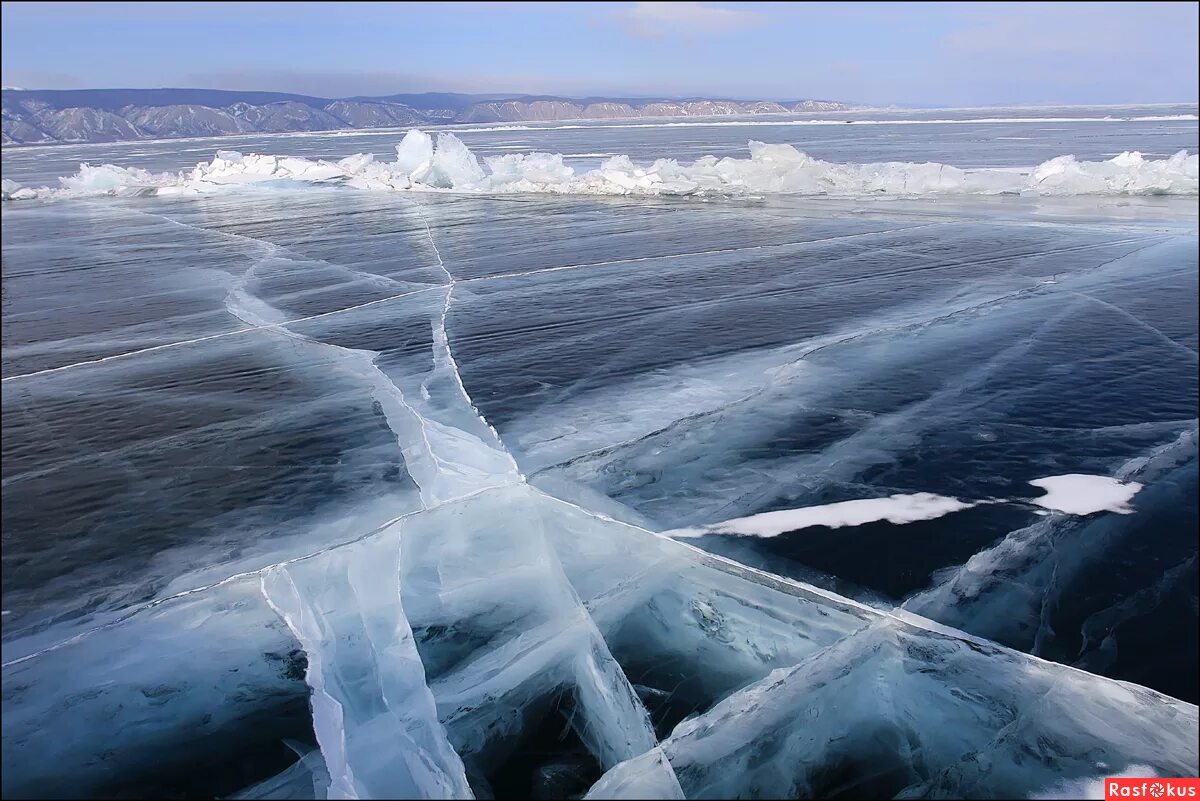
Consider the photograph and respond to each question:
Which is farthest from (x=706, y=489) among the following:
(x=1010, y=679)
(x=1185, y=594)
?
(x=1185, y=594)

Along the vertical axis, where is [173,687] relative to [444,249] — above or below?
below

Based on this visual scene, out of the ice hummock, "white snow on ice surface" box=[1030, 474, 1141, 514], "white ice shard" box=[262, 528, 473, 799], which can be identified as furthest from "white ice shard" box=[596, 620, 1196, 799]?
the ice hummock

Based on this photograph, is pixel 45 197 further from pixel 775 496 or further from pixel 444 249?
pixel 775 496

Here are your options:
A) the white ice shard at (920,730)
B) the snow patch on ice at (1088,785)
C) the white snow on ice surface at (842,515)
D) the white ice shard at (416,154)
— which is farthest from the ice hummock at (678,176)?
the snow patch on ice at (1088,785)

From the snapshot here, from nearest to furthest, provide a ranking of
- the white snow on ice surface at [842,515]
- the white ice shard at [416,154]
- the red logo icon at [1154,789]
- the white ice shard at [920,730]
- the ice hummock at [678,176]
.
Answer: the red logo icon at [1154,789], the white ice shard at [920,730], the white snow on ice surface at [842,515], the ice hummock at [678,176], the white ice shard at [416,154]

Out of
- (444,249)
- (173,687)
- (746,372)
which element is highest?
(444,249)

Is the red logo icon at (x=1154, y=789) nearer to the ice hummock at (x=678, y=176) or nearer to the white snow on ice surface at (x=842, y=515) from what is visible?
the white snow on ice surface at (x=842, y=515)
